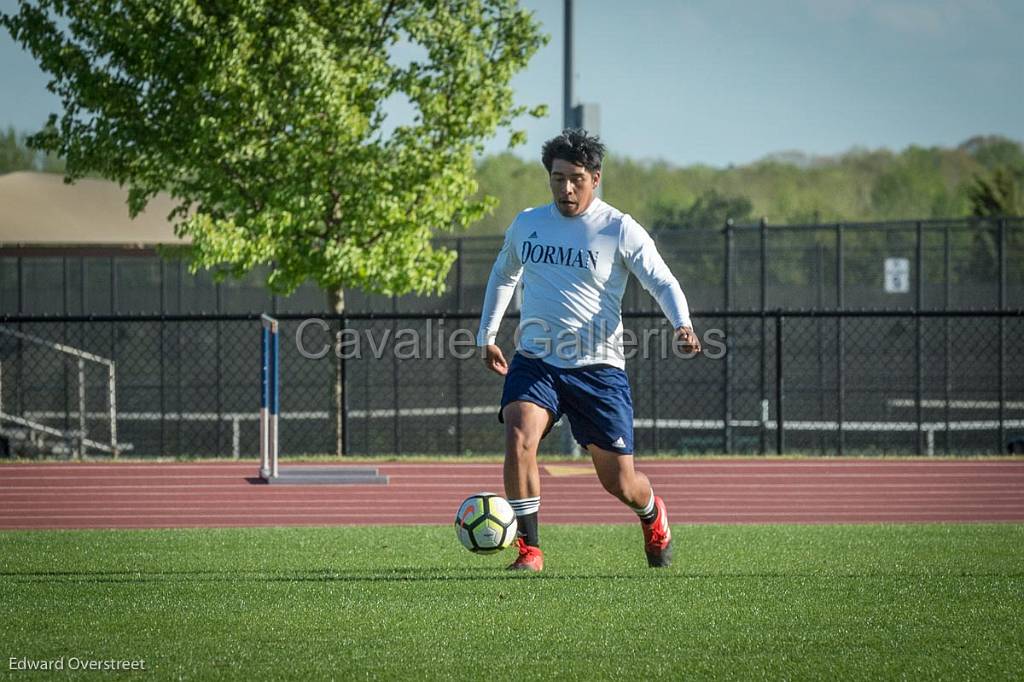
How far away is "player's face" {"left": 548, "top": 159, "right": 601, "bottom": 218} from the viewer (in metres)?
6.73

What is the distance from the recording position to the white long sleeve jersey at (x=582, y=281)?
6.74 m

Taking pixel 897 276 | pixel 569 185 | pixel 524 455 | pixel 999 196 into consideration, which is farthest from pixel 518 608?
pixel 999 196

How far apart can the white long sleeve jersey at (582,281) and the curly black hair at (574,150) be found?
23 centimetres

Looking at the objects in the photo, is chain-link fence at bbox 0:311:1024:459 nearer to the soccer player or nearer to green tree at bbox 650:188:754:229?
the soccer player

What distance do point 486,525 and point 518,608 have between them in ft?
2.54

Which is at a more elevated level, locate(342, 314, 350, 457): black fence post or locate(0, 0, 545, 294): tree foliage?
locate(0, 0, 545, 294): tree foliage

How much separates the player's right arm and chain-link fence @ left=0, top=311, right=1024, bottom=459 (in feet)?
43.9

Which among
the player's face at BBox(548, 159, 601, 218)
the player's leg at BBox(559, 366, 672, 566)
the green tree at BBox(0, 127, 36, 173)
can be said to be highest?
the green tree at BBox(0, 127, 36, 173)

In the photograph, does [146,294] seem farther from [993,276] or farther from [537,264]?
[537,264]

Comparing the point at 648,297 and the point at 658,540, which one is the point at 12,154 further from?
the point at 658,540

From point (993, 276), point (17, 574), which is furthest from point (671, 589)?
point (993, 276)

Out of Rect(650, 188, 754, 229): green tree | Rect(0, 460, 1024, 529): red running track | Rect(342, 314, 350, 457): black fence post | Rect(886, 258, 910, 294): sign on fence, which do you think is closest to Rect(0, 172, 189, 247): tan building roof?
Rect(342, 314, 350, 457): black fence post

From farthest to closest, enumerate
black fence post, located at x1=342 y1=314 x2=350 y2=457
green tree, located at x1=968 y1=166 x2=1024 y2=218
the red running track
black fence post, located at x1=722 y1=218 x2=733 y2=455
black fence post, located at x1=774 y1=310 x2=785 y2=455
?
green tree, located at x1=968 y1=166 x2=1024 y2=218 → black fence post, located at x1=722 y1=218 x2=733 y2=455 → black fence post, located at x1=342 y1=314 x2=350 y2=457 → black fence post, located at x1=774 y1=310 x2=785 y2=455 → the red running track

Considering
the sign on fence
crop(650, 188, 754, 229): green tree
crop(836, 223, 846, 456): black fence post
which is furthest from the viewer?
crop(650, 188, 754, 229): green tree
